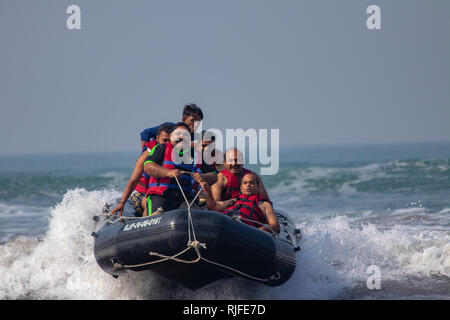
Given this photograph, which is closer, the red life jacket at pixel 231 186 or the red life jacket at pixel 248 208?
the red life jacket at pixel 248 208

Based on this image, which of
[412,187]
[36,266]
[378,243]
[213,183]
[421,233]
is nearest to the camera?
[213,183]

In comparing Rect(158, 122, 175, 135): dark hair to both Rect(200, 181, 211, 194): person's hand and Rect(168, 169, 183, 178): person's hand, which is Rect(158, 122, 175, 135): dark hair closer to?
Rect(168, 169, 183, 178): person's hand

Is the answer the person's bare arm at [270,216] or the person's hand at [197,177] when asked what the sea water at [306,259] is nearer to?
the person's bare arm at [270,216]

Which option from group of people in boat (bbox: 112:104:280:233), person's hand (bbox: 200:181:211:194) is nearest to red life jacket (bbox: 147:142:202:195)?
group of people in boat (bbox: 112:104:280:233)

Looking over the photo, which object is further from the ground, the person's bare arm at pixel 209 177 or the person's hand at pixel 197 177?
the person's hand at pixel 197 177

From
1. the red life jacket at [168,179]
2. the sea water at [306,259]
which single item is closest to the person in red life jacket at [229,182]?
the red life jacket at [168,179]

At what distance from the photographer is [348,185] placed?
65.3 ft

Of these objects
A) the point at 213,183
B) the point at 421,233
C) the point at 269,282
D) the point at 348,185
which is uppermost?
the point at 213,183

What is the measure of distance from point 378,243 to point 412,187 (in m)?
8.88

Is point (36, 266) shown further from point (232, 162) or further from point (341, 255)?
point (341, 255)

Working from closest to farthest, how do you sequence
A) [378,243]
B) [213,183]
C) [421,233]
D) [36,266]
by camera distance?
[213,183] < [36,266] < [378,243] < [421,233]

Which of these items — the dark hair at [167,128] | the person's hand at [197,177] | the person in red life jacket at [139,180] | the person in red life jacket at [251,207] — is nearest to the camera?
the person's hand at [197,177]

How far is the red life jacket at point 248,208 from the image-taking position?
21.0ft
